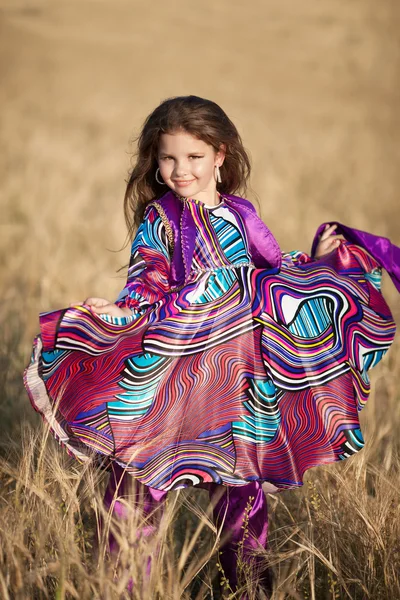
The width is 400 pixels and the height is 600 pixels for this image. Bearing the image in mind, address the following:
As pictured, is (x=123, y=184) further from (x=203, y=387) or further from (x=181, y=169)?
(x=203, y=387)

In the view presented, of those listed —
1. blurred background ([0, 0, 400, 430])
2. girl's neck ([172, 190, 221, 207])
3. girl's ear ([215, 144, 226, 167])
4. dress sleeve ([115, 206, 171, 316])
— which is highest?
blurred background ([0, 0, 400, 430])

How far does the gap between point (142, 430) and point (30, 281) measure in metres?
2.93

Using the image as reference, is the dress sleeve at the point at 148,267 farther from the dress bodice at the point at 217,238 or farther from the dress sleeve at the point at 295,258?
the dress sleeve at the point at 295,258

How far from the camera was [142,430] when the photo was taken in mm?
2027

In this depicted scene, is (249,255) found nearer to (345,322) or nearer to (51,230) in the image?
(345,322)

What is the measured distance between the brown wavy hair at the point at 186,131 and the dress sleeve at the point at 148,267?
11 cm

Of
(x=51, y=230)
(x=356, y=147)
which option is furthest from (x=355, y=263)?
(x=356, y=147)

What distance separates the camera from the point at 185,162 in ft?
7.51

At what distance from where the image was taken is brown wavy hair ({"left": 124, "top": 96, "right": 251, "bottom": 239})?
7.49ft

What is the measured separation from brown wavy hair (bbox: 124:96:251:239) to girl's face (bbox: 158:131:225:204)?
0.07 ft

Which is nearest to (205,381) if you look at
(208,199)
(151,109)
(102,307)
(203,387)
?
(203,387)

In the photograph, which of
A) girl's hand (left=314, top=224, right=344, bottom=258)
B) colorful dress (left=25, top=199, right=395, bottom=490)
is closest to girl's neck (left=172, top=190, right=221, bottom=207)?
colorful dress (left=25, top=199, right=395, bottom=490)

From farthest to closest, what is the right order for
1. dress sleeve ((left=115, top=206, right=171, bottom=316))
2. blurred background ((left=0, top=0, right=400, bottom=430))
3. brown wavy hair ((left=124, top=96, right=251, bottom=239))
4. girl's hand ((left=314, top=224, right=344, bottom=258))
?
blurred background ((left=0, top=0, right=400, bottom=430))
girl's hand ((left=314, top=224, right=344, bottom=258))
brown wavy hair ((left=124, top=96, right=251, bottom=239))
dress sleeve ((left=115, top=206, right=171, bottom=316))

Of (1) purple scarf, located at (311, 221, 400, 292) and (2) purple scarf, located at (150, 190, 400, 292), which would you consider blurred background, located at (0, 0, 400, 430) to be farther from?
(1) purple scarf, located at (311, 221, 400, 292)
